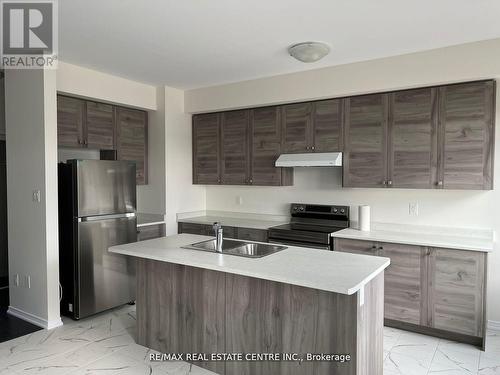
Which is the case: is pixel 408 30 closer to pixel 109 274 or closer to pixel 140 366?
pixel 140 366

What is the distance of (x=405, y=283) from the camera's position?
3.24m

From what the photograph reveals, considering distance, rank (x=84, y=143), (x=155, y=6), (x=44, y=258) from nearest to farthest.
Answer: (x=155, y=6) < (x=44, y=258) < (x=84, y=143)

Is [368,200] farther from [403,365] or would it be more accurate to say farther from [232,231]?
[403,365]

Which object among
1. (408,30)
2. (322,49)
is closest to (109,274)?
(322,49)

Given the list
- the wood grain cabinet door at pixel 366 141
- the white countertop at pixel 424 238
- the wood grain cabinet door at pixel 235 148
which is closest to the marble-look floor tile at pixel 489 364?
the white countertop at pixel 424 238

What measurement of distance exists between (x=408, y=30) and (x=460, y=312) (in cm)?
230

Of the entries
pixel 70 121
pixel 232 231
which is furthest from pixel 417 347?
pixel 70 121

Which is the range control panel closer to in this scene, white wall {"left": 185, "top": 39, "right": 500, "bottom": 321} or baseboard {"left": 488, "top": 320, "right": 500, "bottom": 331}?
white wall {"left": 185, "top": 39, "right": 500, "bottom": 321}

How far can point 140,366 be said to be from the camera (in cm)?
270

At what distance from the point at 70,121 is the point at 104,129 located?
0.41 meters

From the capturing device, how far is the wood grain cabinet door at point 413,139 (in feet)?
10.9

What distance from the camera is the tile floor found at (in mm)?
2645

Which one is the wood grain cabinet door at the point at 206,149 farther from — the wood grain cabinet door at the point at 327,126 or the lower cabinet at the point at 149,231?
the wood grain cabinet door at the point at 327,126

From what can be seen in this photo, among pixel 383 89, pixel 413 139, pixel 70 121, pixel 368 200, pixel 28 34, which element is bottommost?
pixel 368 200
